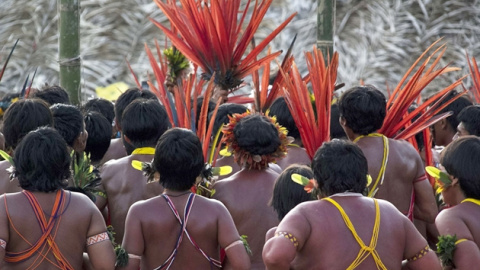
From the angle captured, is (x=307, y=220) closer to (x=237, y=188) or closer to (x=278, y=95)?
(x=237, y=188)

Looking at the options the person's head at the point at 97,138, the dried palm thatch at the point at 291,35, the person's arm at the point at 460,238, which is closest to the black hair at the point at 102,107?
the person's head at the point at 97,138

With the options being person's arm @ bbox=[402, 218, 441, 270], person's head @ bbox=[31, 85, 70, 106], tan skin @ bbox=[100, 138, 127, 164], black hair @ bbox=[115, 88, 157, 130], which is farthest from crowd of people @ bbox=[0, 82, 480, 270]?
person's head @ bbox=[31, 85, 70, 106]

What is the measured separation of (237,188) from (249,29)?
73.1 inches

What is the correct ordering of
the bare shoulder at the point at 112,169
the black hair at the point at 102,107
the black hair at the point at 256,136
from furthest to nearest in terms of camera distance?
1. the black hair at the point at 102,107
2. the bare shoulder at the point at 112,169
3. the black hair at the point at 256,136

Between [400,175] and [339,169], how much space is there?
1.19 m

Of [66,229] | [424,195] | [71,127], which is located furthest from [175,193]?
[424,195]

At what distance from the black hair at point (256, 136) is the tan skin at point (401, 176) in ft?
1.68

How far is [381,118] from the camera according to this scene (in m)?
5.07

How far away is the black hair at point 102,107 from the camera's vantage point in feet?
21.8

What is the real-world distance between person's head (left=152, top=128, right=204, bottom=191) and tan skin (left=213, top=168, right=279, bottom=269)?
→ 0.44m

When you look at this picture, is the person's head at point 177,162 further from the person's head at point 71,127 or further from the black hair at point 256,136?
the person's head at point 71,127

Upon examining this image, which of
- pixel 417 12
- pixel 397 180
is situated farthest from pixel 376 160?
pixel 417 12

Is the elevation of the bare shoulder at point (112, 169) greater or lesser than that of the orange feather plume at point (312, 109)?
lesser

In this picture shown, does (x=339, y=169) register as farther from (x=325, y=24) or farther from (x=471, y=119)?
(x=325, y=24)
